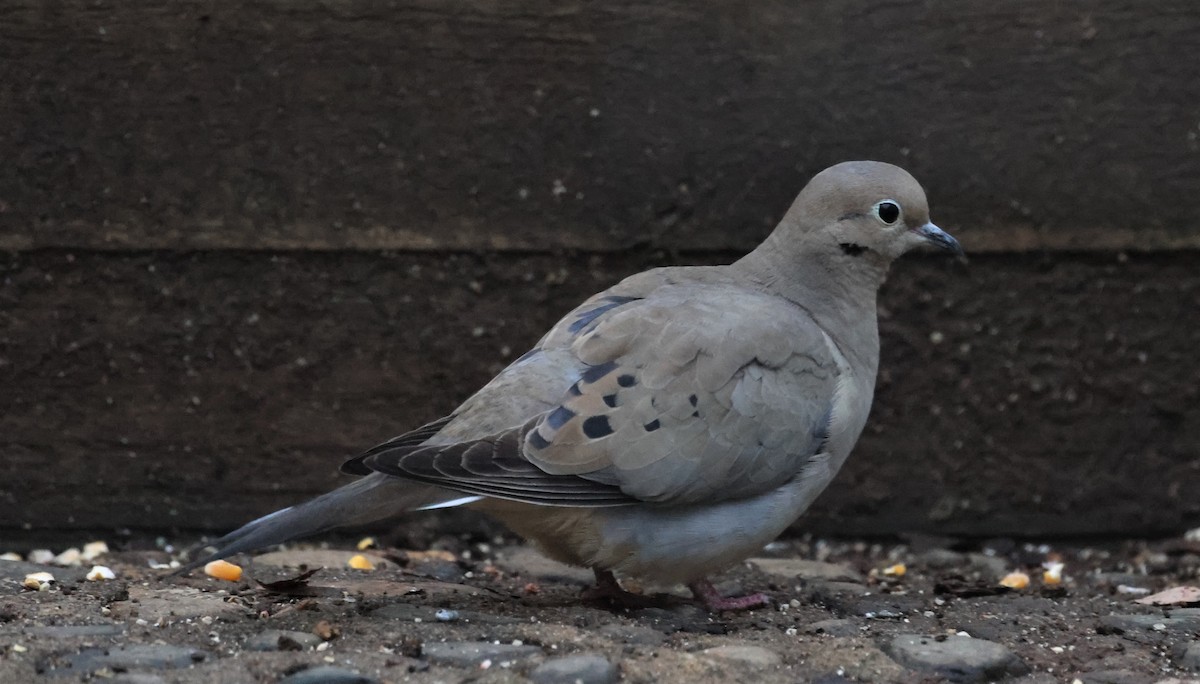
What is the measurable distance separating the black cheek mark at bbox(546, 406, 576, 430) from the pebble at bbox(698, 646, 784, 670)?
0.62m

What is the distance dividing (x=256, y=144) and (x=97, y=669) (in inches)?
84.5

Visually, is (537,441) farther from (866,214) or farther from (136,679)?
(866,214)

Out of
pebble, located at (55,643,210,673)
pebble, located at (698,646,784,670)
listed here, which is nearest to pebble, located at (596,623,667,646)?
pebble, located at (698,646,784,670)

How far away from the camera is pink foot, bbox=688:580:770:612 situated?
3730mm

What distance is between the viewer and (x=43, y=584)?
12.4 ft

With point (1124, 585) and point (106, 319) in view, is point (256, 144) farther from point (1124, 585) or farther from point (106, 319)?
point (1124, 585)

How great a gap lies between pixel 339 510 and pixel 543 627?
0.54 meters

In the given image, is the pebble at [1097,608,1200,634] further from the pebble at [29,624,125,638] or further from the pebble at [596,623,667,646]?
the pebble at [29,624,125,638]

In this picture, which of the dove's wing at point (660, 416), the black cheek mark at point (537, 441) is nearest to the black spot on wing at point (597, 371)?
the dove's wing at point (660, 416)

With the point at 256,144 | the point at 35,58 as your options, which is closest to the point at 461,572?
the point at 256,144

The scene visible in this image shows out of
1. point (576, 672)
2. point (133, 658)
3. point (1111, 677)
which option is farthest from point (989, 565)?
point (133, 658)

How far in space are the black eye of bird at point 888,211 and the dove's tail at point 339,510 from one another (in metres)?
1.43

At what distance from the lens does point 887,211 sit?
3965mm

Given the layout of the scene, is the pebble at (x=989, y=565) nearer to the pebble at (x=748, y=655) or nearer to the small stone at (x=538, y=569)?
the small stone at (x=538, y=569)
